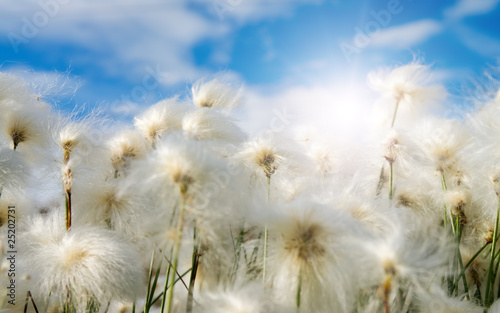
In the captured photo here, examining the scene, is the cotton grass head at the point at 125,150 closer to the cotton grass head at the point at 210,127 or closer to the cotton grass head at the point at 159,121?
the cotton grass head at the point at 159,121

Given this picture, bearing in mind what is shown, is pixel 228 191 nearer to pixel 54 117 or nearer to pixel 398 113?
pixel 54 117

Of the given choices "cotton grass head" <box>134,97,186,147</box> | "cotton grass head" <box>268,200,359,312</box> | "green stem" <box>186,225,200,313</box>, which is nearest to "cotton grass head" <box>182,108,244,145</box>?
"cotton grass head" <box>134,97,186,147</box>

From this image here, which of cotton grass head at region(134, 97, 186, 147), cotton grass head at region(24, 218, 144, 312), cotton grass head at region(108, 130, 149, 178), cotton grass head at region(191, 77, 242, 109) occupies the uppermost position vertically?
cotton grass head at region(191, 77, 242, 109)

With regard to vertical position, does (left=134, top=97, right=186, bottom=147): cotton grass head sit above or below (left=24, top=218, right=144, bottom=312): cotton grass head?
above

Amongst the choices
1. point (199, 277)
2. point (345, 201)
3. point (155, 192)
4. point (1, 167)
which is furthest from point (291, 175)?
point (1, 167)

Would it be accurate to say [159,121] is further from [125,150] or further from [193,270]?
[193,270]

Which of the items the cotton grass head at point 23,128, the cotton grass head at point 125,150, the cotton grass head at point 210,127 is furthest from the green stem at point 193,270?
the cotton grass head at point 23,128

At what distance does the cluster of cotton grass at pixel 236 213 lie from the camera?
766 mm

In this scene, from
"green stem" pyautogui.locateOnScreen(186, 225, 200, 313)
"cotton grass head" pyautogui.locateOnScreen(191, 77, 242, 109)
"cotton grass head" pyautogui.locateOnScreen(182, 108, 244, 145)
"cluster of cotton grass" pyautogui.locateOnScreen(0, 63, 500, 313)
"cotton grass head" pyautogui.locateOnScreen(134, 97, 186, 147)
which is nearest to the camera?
"cluster of cotton grass" pyautogui.locateOnScreen(0, 63, 500, 313)

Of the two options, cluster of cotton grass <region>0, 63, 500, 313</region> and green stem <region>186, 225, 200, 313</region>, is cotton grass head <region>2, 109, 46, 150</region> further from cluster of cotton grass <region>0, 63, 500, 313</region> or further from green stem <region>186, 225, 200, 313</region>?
green stem <region>186, 225, 200, 313</region>

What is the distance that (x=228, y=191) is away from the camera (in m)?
0.79

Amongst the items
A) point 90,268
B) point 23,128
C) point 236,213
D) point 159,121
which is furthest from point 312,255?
point 23,128

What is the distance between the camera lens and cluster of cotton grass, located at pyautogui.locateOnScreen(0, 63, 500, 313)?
77cm

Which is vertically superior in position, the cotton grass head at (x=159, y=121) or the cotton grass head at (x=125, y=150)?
the cotton grass head at (x=159, y=121)
